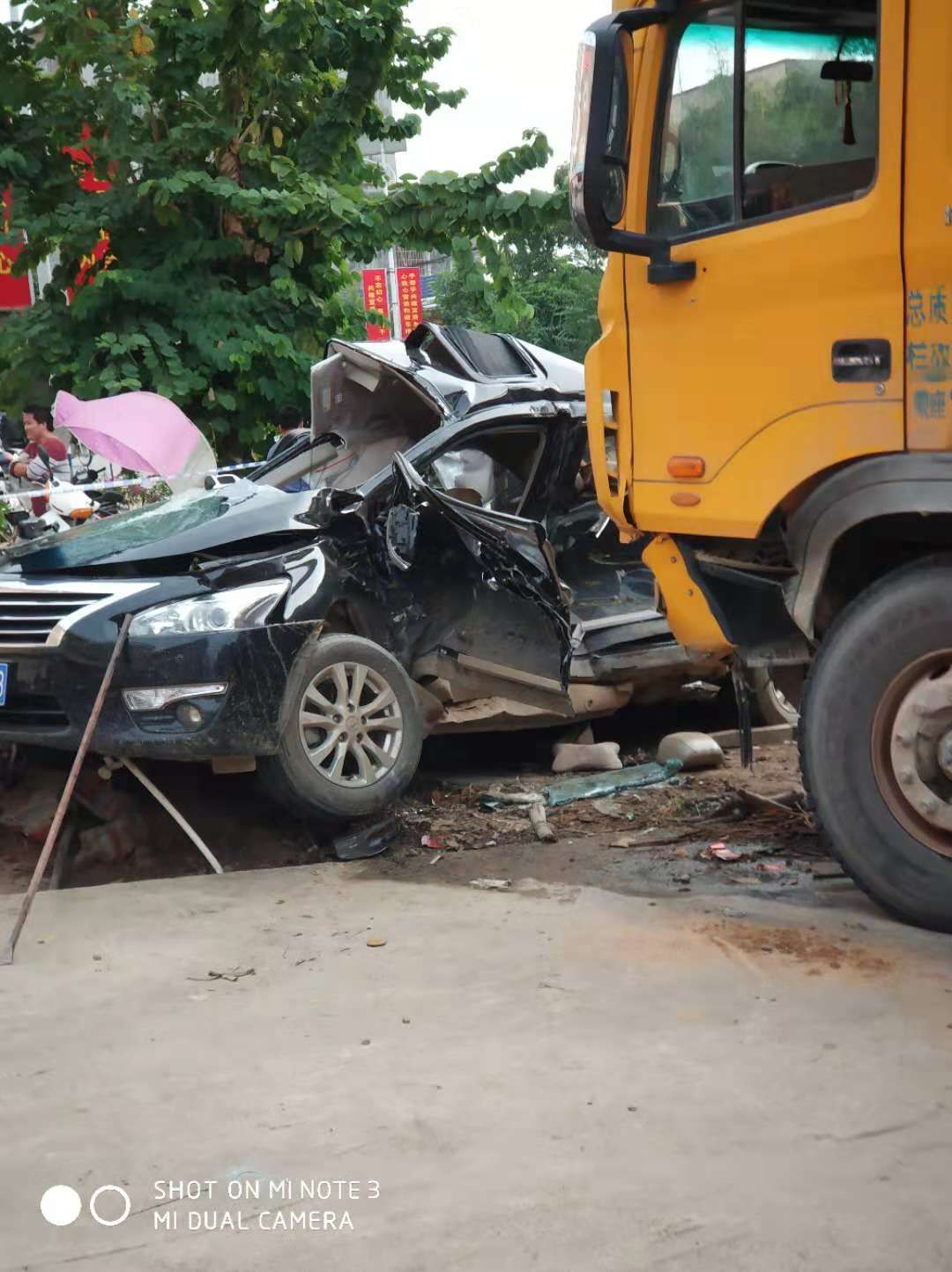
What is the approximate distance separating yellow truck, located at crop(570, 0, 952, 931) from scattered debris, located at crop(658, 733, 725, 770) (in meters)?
2.23

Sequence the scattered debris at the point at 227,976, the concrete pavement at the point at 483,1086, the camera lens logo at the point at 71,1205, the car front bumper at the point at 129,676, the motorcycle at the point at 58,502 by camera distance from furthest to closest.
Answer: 1. the motorcycle at the point at 58,502
2. the car front bumper at the point at 129,676
3. the scattered debris at the point at 227,976
4. the camera lens logo at the point at 71,1205
5. the concrete pavement at the point at 483,1086

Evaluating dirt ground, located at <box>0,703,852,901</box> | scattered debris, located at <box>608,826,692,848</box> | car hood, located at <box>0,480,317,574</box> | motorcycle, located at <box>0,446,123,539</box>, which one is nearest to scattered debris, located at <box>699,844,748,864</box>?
dirt ground, located at <box>0,703,852,901</box>

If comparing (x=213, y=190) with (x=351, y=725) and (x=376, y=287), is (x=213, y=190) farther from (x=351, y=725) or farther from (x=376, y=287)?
(x=376, y=287)

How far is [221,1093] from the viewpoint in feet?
11.1

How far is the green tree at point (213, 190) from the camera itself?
11500 millimetres

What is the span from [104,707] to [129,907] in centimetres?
75

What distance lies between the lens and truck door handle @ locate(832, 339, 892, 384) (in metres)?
4.21

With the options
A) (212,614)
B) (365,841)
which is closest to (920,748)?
(365,841)

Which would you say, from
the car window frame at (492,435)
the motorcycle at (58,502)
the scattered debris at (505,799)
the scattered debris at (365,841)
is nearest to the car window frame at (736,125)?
the car window frame at (492,435)

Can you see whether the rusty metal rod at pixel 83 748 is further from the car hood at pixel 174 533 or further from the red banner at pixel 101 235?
the red banner at pixel 101 235

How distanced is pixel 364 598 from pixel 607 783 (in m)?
1.58

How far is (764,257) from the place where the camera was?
4.42 m

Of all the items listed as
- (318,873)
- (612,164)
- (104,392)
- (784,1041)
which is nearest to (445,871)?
(318,873)

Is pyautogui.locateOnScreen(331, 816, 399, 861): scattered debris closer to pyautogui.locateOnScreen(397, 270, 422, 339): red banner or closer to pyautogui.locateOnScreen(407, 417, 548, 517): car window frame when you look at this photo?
pyautogui.locateOnScreen(407, 417, 548, 517): car window frame
